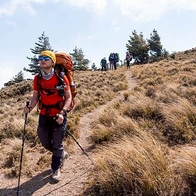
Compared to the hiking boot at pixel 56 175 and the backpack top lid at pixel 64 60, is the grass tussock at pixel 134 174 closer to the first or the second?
the hiking boot at pixel 56 175

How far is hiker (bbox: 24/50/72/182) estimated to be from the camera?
178 inches

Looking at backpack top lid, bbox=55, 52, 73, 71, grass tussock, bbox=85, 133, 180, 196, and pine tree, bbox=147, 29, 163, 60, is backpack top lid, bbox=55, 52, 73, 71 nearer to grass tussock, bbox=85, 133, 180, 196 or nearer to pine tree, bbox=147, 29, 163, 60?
grass tussock, bbox=85, 133, 180, 196

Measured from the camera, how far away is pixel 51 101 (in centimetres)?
462

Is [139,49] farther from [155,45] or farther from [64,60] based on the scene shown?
[64,60]

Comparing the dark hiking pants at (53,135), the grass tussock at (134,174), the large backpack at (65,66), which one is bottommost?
the grass tussock at (134,174)

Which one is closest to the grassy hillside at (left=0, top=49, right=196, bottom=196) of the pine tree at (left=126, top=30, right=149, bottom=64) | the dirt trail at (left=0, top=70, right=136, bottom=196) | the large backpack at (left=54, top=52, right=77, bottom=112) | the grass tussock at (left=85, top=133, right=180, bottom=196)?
the grass tussock at (left=85, top=133, right=180, bottom=196)

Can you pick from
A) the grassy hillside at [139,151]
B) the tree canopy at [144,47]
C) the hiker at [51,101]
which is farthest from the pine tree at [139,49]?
the hiker at [51,101]

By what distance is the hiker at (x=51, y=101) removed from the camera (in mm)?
4527

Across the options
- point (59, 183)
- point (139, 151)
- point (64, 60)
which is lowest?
point (59, 183)

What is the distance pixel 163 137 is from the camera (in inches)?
228

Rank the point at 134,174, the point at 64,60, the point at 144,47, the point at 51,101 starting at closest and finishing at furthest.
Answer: the point at 134,174
the point at 51,101
the point at 64,60
the point at 144,47

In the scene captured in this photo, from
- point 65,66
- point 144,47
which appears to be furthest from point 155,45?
point 65,66

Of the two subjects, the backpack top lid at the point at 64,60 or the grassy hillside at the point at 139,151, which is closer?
the grassy hillside at the point at 139,151

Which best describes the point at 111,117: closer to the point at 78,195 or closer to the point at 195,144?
the point at 195,144
